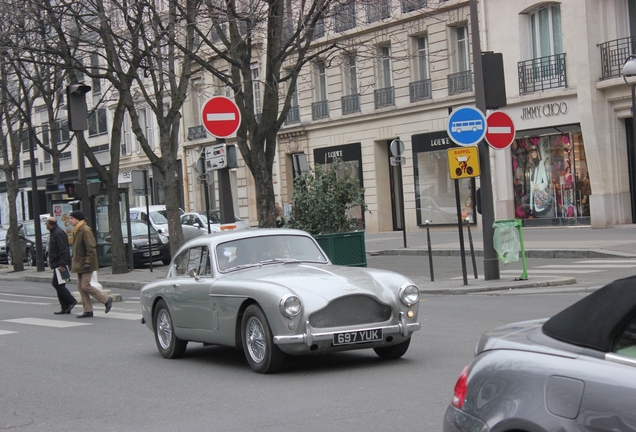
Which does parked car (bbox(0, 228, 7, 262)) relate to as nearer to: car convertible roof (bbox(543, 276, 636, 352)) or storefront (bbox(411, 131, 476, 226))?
storefront (bbox(411, 131, 476, 226))

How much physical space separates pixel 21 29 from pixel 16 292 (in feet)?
22.7

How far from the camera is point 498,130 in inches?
661

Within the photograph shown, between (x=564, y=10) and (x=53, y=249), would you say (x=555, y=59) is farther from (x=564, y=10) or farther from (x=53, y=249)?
(x=53, y=249)

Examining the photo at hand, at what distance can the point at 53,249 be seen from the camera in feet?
55.9

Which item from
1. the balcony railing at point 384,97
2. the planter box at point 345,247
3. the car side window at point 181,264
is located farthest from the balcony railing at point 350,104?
the car side window at point 181,264

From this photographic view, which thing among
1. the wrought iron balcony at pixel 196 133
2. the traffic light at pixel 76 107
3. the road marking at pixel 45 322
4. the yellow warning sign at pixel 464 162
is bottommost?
the road marking at pixel 45 322

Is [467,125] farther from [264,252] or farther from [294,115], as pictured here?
[294,115]

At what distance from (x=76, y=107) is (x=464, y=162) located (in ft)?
29.3

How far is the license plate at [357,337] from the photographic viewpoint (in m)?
8.60

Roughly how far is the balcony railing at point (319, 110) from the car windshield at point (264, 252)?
30.0 metres

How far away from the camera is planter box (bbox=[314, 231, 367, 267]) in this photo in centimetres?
1952

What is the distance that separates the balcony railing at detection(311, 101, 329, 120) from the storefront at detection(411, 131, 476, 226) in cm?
555

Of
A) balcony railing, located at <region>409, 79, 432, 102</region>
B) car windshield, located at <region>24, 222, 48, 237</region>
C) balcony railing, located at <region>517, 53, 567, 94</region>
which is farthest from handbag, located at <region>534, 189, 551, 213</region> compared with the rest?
car windshield, located at <region>24, 222, 48, 237</region>

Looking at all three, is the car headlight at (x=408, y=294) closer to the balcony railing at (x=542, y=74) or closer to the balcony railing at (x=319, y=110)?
the balcony railing at (x=542, y=74)
